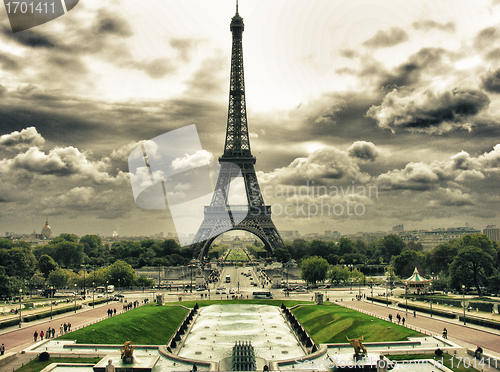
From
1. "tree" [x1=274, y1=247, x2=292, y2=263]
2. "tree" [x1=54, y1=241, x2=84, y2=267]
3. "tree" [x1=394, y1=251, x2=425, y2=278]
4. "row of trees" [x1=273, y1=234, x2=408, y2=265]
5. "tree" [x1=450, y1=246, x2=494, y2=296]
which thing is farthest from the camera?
"row of trees" [x1=273, y1=234, x2=408, y2=265]

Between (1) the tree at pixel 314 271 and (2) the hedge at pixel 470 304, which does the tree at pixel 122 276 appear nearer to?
(1) the tree at pixel 314 271

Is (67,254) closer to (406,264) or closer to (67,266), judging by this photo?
(67,266)

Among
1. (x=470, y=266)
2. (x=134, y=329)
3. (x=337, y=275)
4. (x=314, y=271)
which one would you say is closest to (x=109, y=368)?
(x=134, y=329)

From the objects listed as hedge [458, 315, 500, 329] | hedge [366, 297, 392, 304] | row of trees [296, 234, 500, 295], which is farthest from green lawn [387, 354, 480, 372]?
row of trees [296, 234, 500, 295]

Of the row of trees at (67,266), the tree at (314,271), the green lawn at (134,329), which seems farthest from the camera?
the tree at (314,271)

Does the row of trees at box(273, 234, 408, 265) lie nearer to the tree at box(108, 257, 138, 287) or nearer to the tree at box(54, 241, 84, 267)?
the tree at box(108, 257, 138, 287)

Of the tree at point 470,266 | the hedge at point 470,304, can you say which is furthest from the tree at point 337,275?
the hedge at point 470,304

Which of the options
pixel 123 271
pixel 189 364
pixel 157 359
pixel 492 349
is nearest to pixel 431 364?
pixel 492 349
